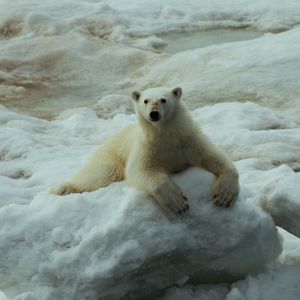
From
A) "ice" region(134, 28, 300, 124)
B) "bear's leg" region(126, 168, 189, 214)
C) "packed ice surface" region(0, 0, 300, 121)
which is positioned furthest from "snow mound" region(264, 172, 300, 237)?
"packed ice surface" region(0, 0, 300, 121)

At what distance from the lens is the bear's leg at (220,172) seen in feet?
14.2

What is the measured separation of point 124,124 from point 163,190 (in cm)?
467

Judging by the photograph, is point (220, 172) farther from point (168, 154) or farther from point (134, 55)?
point (134, 55)

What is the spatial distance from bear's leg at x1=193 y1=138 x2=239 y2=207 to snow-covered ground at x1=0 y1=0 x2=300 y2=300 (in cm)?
10

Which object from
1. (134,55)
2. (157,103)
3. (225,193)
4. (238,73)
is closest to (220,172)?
(225,193)

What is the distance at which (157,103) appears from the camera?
14.8 ft

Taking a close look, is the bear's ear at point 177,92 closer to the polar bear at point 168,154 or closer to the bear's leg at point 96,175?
the polar bear at point 168,154

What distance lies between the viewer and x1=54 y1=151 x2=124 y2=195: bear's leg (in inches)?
207

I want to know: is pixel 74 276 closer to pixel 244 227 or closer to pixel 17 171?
pixel 244 227

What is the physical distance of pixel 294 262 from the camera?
4734 millimetres

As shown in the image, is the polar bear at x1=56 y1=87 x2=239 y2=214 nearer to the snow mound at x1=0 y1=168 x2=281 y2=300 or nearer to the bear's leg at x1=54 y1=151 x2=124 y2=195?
the snow mound at x1=0 y1=168 x2=281 y2=300

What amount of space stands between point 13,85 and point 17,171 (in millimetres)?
4272

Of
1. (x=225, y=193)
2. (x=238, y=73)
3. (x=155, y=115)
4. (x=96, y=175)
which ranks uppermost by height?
(x=155, y=115)

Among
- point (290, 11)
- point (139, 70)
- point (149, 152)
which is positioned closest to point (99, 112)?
point (139, 70)
